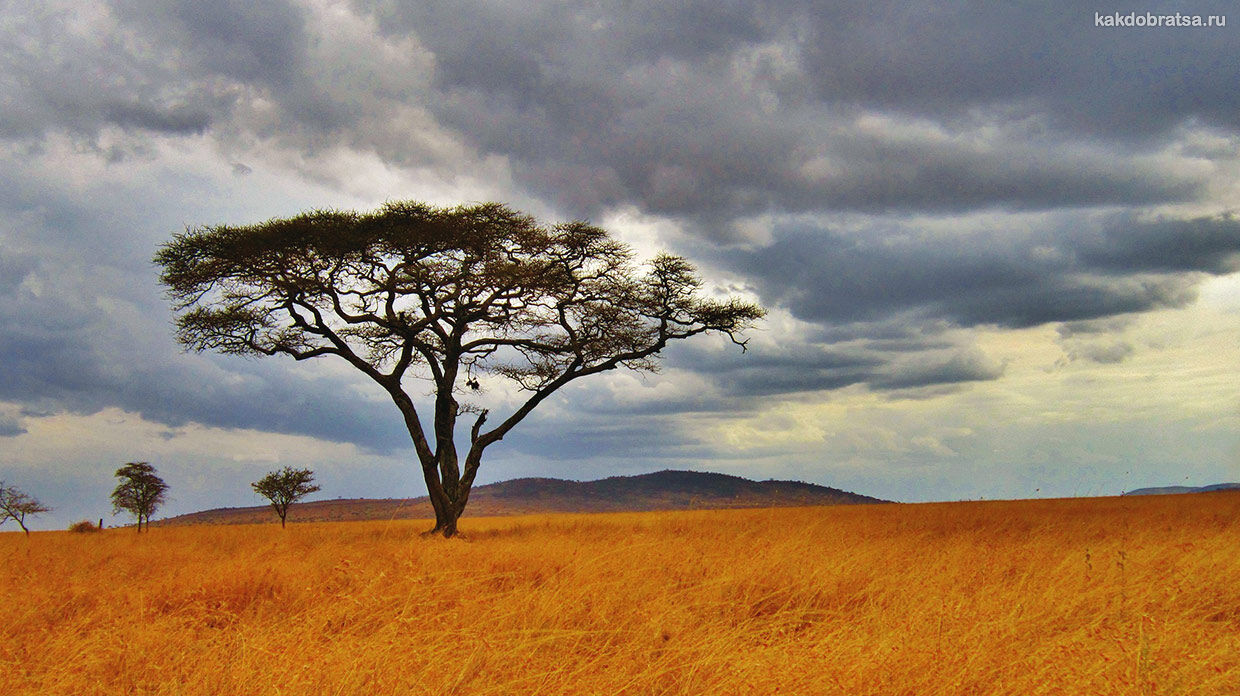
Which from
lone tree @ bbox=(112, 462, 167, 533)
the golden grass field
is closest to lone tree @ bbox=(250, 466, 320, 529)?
lone tree @ bbox=(112, 462, 167, 533)

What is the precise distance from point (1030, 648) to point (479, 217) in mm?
19273

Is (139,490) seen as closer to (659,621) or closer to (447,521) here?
(447,521)

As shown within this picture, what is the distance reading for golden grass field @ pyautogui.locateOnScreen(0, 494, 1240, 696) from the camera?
4848 millimetres

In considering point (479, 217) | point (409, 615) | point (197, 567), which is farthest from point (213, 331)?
point (409, 615)

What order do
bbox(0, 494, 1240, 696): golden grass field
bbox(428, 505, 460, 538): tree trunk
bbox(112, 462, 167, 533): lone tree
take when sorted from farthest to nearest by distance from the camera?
1. bbox(112, 462, 167, 533): lone tree
2. bbox(428, 505, 460, 538): tree trunk
3. bbox(0, 494, 1240, 696): golden grass field

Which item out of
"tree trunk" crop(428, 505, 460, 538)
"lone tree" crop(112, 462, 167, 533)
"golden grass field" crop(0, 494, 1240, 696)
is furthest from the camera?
"lone tree" crop(112, 462, 167, 533)

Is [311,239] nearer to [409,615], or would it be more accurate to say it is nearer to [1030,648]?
[409,615]

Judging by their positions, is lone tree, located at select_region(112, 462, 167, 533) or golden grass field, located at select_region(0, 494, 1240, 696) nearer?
golden grass field, located at select_region(0, 494, 1240, 696)

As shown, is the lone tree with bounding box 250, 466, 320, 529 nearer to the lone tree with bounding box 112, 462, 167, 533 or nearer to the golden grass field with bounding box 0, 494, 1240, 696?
the lone tree with bounding box 112, 462, 167, 533

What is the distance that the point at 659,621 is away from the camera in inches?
258

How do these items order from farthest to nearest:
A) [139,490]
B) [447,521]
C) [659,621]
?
[139,490] → [447,521] → [659,621]

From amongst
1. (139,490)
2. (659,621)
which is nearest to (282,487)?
(139,490)

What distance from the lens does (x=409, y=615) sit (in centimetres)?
713

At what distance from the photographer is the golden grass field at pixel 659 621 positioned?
15.9 ft
